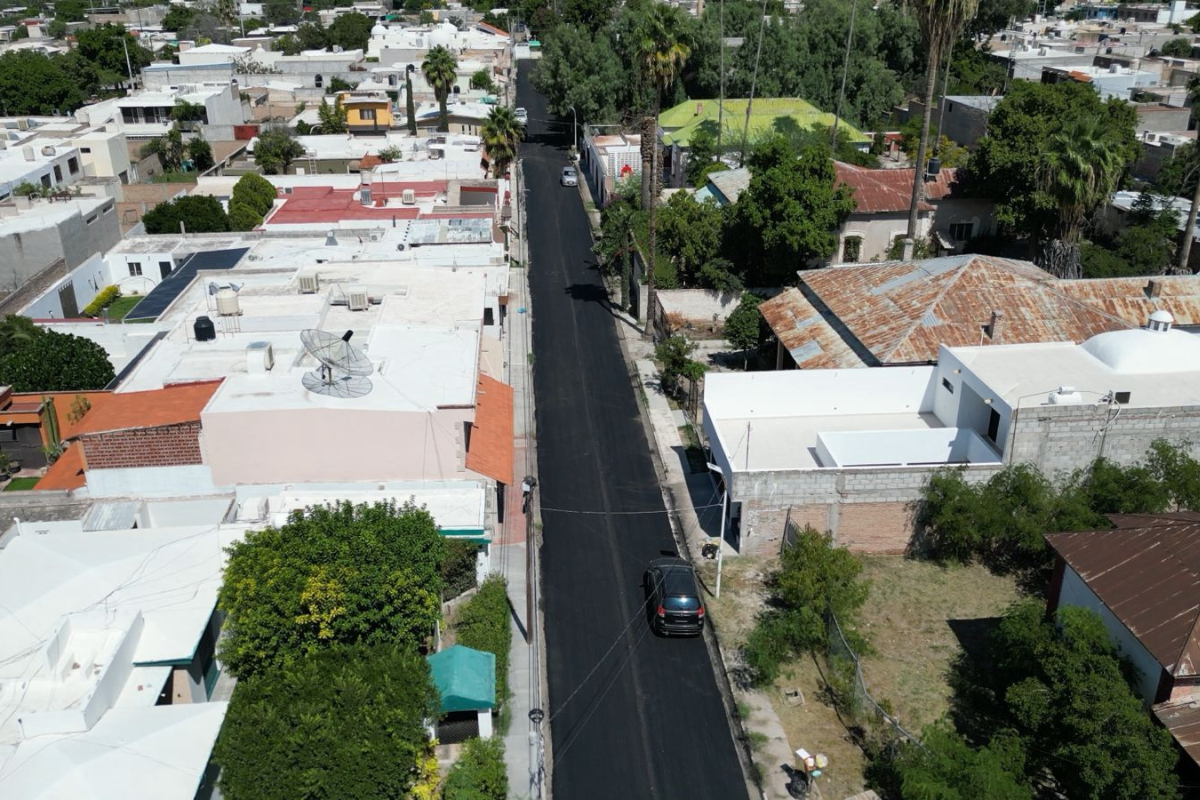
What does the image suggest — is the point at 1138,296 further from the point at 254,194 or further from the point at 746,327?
the point at 254,194

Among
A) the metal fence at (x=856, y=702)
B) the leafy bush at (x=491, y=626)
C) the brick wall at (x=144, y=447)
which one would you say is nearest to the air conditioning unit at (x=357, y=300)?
the brick wall at (x=144, y=447)

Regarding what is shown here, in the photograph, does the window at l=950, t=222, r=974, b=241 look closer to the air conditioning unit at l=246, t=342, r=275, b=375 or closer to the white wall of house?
the white wall of house

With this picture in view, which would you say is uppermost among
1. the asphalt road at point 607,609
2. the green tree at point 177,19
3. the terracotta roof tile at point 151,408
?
the green tree at point 177,19

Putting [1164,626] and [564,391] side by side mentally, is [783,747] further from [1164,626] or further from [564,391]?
[564,391]

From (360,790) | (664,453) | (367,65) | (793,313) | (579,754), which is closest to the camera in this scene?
(360,790)

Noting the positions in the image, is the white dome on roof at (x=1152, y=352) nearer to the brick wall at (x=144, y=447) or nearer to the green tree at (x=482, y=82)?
the brick wall at (x=144, y=447)

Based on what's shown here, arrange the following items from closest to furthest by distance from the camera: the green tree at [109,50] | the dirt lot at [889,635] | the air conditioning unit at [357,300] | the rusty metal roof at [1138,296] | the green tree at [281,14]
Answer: the dirt lot at [889,635], the air conditioning unit at [357,300], the rusty metal roof at [1138,296], the green tree at [109,50], the green tree at [281,14]

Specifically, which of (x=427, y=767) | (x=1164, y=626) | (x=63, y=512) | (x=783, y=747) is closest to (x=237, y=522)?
(x=63, y=512)
